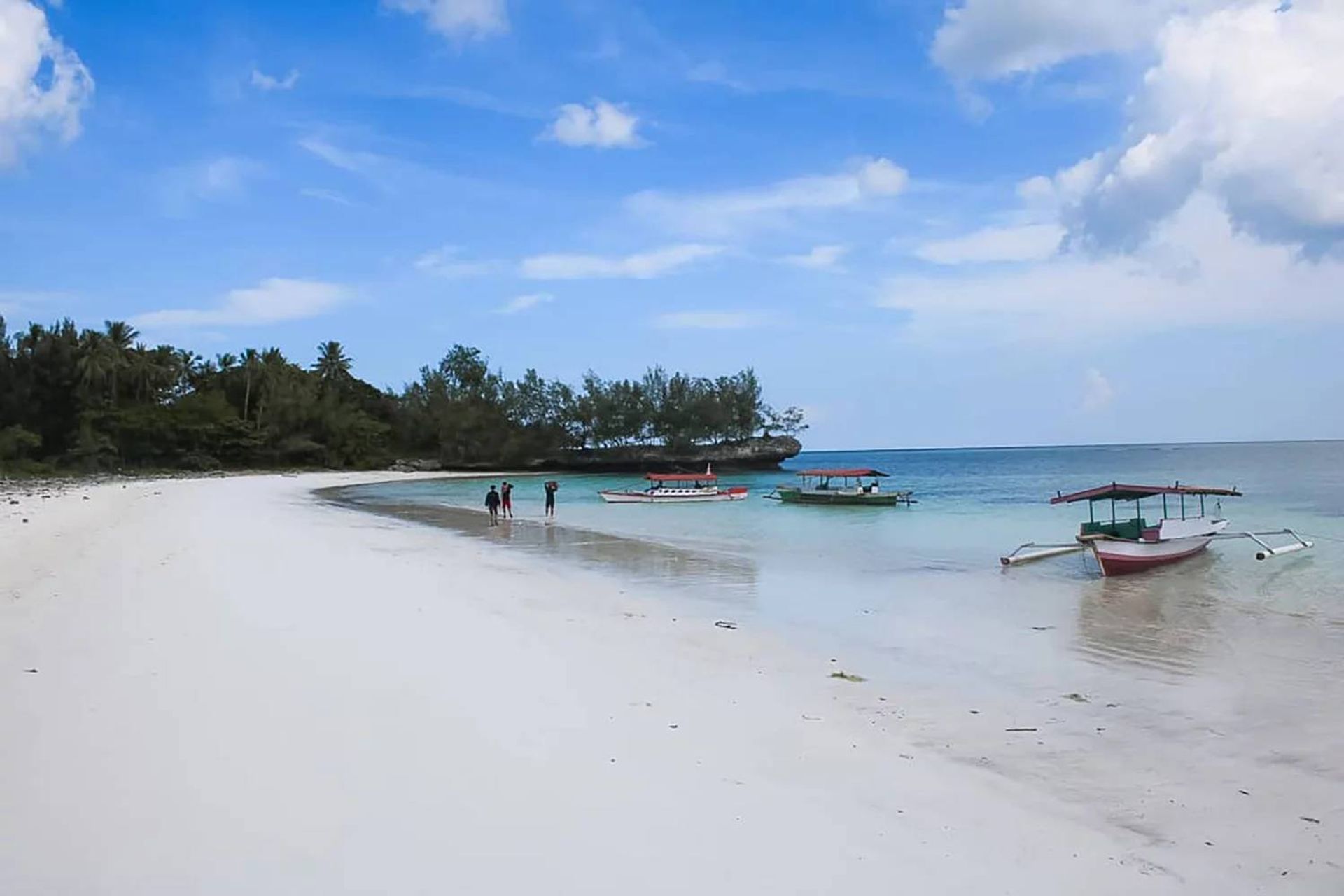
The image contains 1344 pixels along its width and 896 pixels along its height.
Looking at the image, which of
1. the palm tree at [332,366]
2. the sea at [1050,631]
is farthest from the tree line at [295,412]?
the sea at [1050,631]

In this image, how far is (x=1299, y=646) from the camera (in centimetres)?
1120

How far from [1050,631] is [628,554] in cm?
1096

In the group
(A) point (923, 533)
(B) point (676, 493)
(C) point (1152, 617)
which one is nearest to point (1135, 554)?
(C) point (1152, 617)

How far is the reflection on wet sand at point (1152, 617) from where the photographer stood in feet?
34.7

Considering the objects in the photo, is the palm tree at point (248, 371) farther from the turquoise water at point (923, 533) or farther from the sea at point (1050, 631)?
the sea at point (1050, 631)

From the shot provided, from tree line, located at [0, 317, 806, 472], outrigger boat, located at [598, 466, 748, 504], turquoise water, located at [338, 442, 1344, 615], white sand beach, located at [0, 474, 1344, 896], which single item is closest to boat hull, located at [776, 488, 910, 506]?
turquoise water, located at [338, 442, 1344, 615]

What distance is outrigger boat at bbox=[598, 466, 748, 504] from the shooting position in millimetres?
44000

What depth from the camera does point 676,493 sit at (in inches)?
1769

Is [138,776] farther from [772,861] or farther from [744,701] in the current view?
[744,701]

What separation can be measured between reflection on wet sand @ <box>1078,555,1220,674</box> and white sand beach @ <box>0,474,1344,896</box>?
3901 millimetres

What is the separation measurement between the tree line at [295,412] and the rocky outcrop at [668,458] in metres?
0.90

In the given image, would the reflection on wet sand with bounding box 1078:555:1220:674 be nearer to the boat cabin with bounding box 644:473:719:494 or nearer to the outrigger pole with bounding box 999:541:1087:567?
the outrigger pole with bounding box 999:541:1087:567

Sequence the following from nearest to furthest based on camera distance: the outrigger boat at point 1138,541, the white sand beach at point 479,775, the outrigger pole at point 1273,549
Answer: the white sand beach at point 479,775 → the outrigger boat at point 1138,541 → the outrigger pole at point 1273,549

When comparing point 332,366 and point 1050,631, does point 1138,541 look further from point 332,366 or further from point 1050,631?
point 332,366
